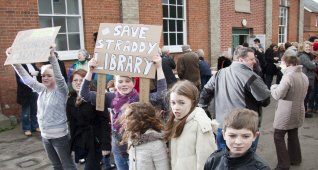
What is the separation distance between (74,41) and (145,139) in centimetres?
642

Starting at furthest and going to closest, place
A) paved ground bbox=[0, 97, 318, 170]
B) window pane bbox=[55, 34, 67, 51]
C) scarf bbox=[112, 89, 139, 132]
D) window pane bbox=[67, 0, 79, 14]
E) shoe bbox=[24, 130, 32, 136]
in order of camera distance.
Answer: window pane bbox=[67, 0, 79, 14] → window pane bbox=[55, 34, 67, 51] → shoe bbox=[24, 130, 32, 136] → paved ground bbox=[0, 97, 318, 170] → scarf bbox=[112, 89, 139, 132]

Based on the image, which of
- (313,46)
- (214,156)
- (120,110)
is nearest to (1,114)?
(120,110)

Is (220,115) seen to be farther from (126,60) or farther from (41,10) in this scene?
(41,10)

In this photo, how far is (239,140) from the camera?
2.04 metres

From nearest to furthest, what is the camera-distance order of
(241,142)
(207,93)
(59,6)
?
1. (241,142)
2. (207,93)
3. (59,6)

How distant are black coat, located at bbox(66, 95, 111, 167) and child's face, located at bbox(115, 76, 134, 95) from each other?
0.44m

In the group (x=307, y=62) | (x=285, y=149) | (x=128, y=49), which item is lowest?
(x=285, y=149)

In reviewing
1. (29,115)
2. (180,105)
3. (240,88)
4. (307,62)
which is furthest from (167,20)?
(180,105)

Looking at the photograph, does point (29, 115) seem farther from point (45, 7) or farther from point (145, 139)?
point (145, 139)

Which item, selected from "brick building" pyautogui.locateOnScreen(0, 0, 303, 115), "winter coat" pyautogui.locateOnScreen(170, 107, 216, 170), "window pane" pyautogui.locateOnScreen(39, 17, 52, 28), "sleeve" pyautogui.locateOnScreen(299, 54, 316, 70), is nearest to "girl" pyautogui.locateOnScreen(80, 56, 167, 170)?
"winter coat" pyautogui.locateOnScreen(170, 107, 216, 170)

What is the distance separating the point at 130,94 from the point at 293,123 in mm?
2394

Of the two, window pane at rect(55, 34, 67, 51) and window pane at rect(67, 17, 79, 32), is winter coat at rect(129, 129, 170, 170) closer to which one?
window pane at rect(55, 34, 67, 51)

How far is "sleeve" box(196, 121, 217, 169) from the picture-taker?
243 cm

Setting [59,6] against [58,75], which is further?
[59,6]
